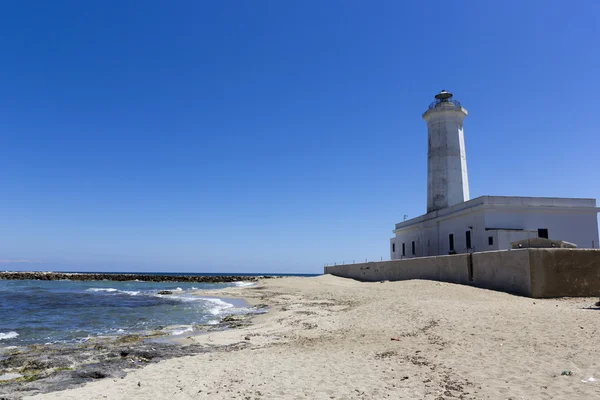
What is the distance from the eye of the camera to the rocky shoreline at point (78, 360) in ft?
25.6

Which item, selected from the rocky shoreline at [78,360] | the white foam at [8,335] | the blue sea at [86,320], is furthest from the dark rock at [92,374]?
the white foam at [8,335]

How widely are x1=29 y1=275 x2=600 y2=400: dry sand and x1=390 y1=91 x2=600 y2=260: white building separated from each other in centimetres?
1244

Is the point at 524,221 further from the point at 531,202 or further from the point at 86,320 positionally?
the point at 86,320

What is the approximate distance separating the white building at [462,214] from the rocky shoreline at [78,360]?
18.3 meters

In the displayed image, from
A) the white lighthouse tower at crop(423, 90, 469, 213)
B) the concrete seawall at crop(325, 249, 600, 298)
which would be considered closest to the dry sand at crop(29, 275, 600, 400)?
the concrete seawall at crop(325, 249, 600, 298)

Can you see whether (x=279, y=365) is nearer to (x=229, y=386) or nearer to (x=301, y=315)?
(x=229, y=386)

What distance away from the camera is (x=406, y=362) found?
783cm

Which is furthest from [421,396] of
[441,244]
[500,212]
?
[441,244]

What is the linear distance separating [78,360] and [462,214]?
22.8 metres

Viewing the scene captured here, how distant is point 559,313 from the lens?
35.6ft

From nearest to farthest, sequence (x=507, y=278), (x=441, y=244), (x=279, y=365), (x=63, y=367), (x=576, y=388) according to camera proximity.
Answer: 1. (x=576, y=388)
2. (x=279, y=365)
3. (x=63, y=367)
4. (x=507, y=278)
5. (x=441, y=244)

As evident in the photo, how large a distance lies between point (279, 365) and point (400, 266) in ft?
64.9

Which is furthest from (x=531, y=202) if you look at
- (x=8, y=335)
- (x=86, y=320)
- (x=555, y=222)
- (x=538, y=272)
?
(x=8, y=335)

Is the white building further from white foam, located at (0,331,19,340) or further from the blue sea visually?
white foam, located at (0,331,19,340)
